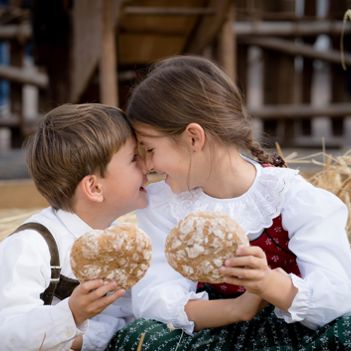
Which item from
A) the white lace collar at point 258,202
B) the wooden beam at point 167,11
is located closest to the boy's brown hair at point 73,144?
the white lace collar at point 258,202

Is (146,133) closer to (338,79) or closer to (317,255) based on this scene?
(317,255)

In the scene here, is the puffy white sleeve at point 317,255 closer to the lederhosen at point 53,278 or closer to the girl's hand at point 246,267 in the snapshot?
the girl's hand at point 246,267

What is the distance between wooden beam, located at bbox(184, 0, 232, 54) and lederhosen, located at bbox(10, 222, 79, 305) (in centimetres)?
262

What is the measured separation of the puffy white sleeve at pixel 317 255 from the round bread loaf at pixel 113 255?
0.34m

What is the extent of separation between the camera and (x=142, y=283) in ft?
6.39

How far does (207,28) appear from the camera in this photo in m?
4.53

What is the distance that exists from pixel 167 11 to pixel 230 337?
2.60 metres

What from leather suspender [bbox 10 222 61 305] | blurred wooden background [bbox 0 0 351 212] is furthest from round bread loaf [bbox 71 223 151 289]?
blurred wooden background [bbox 0 0 351 212]

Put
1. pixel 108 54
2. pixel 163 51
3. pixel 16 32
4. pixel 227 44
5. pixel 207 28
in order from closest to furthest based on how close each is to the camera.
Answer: pixel 108 54, pixel 227 44, pixel 207 28, pixel 163 51, pixel 16 32

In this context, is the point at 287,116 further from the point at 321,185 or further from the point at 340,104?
the point at 321,185

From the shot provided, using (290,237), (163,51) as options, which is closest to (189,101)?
(290,237)

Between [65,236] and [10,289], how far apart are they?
0.20 metres

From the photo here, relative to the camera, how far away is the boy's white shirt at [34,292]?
1746 mm

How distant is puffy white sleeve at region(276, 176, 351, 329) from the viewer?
5.70 ft
